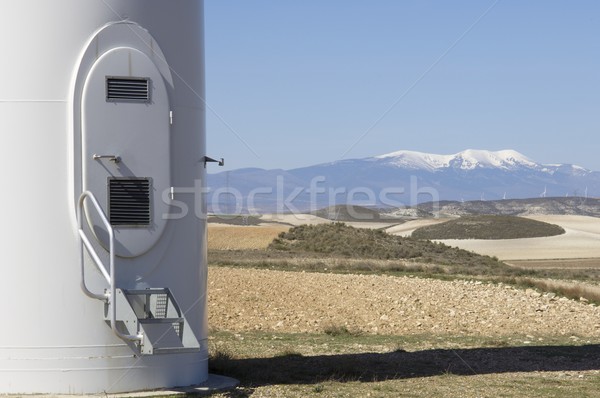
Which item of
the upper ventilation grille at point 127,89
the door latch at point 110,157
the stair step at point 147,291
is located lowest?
the stair step at point 147,291

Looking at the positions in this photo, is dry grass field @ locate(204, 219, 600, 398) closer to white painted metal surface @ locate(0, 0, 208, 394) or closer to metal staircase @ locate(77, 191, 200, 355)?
metal staircase @ locate(77, 191, 200, 355)

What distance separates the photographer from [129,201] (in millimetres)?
11914

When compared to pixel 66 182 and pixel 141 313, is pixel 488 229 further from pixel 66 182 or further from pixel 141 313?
pixel 66 182

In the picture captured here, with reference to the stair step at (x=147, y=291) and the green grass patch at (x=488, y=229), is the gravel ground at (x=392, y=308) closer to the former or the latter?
the stair step at (x=147, y=291)

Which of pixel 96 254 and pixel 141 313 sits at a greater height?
pixel 96 254

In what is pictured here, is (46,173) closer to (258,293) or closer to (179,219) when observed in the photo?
(179,219)

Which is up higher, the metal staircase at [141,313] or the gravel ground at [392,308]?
the metal staircase at [141,313]

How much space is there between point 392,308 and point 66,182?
14225mm

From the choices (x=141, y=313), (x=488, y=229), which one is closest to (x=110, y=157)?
(x=141, y=313)

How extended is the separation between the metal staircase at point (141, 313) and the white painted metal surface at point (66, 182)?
5.0 inches

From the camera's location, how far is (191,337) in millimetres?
11820

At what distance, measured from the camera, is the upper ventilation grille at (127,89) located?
11844 mm

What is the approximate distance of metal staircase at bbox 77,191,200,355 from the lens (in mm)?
11500

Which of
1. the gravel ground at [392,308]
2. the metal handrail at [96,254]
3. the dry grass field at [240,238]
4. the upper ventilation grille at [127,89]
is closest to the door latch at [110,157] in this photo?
the metal handrail at [96,254]
